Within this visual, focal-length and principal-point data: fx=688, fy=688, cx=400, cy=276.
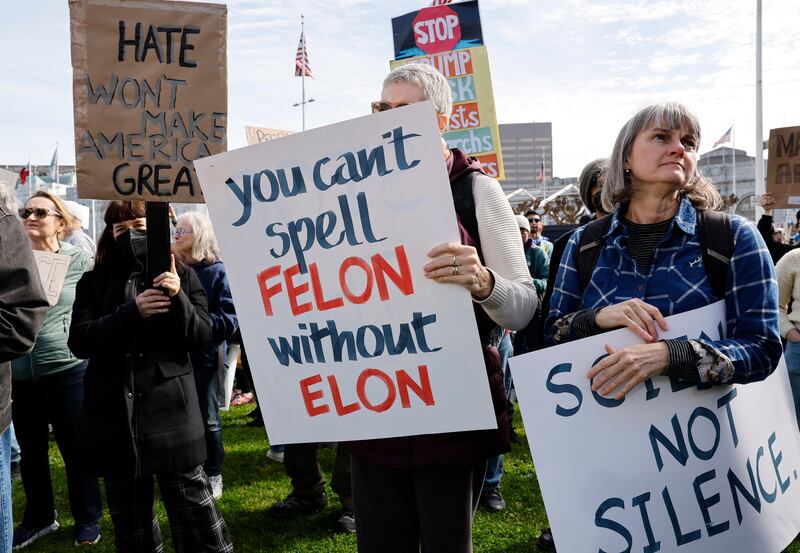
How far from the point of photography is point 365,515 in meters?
2.14

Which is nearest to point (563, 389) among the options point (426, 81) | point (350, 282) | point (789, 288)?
point (350, 282)

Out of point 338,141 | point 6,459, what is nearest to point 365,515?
point 338,141

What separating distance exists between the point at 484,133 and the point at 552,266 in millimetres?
5439

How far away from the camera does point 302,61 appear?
29.6 meters

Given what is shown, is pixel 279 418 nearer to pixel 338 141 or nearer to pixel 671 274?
pixel 338 141

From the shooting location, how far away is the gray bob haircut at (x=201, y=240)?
4.89 metres

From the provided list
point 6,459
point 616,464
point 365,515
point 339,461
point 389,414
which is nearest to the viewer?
point 616,464

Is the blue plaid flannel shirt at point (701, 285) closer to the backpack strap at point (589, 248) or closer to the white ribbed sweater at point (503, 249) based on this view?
the backpack strap at point (589, 248)

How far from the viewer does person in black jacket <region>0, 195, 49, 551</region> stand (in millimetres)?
Answer: 2324

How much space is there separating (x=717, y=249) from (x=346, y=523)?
3.14 metres

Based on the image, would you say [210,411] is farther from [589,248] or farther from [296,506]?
[589,248]

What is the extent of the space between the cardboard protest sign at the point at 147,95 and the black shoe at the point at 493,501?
9.80 feet

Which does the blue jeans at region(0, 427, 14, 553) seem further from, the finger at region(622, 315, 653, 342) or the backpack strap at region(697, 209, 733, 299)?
the backpack strap at region(697, 209, 733, 299)

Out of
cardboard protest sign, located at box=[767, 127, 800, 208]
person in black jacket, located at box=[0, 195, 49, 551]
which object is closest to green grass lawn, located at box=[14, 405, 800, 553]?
person in black jacket, located at box=[0, 195, 49, 551]
